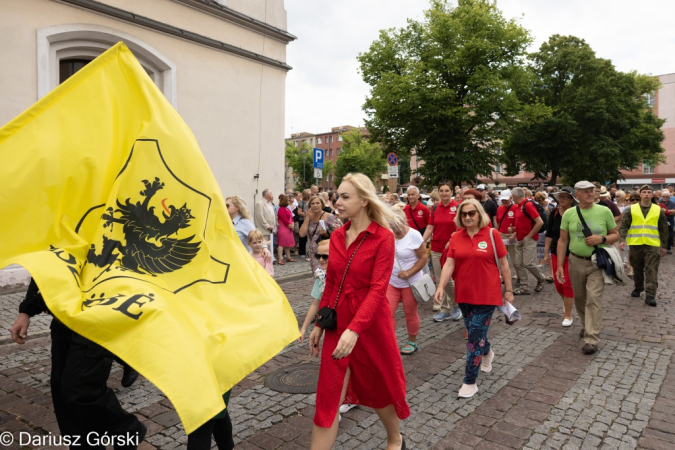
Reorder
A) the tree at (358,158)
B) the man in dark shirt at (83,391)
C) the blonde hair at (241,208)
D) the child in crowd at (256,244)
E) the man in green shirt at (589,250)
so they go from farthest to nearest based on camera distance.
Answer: the tree at (358,158)
the blonde hair at (241,208)
the child in crowd at (256,244)
the man in green shirt at (589,250)
the man in dark shirt at (83,391)

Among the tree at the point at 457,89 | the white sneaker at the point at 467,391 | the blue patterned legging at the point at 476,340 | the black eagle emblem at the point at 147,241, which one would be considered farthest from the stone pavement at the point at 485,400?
the tree at the point at 457,89

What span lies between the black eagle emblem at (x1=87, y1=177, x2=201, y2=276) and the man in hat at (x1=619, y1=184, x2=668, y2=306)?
862 cm

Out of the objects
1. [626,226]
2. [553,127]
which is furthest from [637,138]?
[626,226]

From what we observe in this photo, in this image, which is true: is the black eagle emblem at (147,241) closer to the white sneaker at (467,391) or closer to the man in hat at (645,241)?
the white sneaker at (467,391)

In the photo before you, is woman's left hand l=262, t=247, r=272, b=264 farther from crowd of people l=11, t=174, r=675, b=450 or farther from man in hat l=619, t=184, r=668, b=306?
man in hat l=619, t=184, r=668, b=306

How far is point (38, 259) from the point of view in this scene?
8.86 feet

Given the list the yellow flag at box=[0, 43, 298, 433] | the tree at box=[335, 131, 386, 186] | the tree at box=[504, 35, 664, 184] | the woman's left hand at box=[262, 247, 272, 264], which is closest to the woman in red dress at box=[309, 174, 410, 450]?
the yellow flag at box=[0, 43, 298, 433]

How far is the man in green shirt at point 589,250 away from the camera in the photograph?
612 centimetres

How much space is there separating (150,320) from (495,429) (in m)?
2.92

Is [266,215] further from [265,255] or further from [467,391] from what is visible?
[467,391]

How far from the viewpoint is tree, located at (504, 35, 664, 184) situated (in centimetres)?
3581

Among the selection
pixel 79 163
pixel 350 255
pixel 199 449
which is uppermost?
pixel 79 163

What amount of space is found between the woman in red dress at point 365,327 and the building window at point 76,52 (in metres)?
8.96

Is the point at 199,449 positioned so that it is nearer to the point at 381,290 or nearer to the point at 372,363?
the point at 372,363
